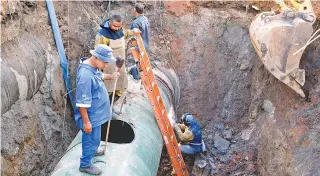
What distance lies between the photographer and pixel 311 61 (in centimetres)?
643

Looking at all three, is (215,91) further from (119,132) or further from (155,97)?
(119,132)

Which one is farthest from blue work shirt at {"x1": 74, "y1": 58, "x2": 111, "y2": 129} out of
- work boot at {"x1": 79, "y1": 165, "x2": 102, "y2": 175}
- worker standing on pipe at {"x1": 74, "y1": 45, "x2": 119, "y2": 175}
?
work boot at {"x1": 79, "y1": 165, "x2": 102, "y2": 175}

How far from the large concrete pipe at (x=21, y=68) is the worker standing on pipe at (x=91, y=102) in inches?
68.0

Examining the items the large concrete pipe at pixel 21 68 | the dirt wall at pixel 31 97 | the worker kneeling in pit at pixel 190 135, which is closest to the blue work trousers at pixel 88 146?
the dirt wall at pixel 31 97

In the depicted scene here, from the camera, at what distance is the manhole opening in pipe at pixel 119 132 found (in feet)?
19.8

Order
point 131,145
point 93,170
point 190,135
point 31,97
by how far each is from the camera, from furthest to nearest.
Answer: point 190,135 < point 31,97 < point 131,145 < point 93,170

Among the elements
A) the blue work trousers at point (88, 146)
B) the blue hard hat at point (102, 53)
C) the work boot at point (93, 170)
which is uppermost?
the blue hard hat at point (102, 53)

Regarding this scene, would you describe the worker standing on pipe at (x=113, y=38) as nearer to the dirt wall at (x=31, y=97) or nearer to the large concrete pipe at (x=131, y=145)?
the large concrete pipe at (x=131, y=145)

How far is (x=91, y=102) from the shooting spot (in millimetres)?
4523

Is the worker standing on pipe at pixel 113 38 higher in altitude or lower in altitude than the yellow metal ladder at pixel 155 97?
higher

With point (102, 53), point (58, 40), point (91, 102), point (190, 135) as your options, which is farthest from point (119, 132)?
point (58, 40)

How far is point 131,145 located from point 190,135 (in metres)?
2.17

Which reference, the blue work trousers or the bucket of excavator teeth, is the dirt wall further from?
the bucket of excavator teeth

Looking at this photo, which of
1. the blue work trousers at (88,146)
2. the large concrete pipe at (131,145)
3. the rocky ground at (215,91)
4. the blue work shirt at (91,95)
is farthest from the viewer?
the rocky ground at (215,91)
